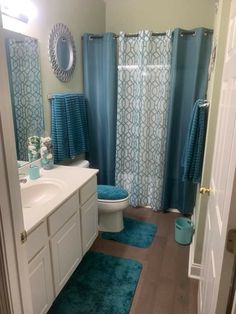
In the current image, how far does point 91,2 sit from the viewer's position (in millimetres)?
2670

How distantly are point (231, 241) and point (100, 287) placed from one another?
1.38 metres

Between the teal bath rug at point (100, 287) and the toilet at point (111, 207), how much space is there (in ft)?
1.22

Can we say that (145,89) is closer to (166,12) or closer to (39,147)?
(166,12)

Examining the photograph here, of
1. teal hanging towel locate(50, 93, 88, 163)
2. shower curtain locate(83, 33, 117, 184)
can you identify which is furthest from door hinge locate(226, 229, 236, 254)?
shower curtain locate(83, 33, 117, 184)

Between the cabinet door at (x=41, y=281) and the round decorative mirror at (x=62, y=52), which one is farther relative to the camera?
the round decorative mirror at (x=62, y=52)

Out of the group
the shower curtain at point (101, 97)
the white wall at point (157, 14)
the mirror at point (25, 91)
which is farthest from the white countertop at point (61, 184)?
the white wall at point (157, 14)

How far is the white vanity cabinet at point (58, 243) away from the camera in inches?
52.9

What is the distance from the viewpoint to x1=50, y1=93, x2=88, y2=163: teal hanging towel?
7.47 feet

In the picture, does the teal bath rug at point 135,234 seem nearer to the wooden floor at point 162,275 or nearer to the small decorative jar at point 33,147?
the wooden floor at point 162,275

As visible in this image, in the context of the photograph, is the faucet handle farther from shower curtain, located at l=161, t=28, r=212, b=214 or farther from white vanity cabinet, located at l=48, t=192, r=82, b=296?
shower curtain, located at l=161, t=28, r=212, b=214

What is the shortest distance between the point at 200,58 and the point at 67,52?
134cm

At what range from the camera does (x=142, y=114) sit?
9.06ft

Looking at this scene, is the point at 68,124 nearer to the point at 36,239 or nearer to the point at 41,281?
the point at 36,239

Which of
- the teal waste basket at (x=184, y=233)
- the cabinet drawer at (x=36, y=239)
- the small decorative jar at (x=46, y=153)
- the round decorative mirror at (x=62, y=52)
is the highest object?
the round decorative mirror at (x=62, y=52)
